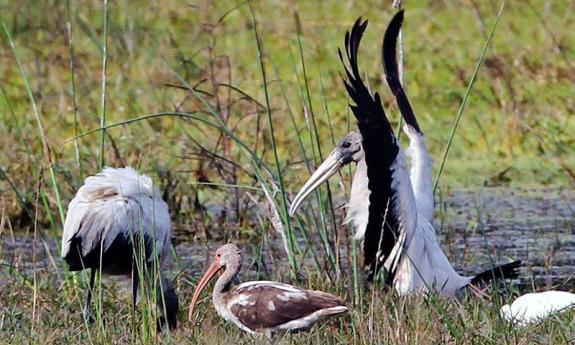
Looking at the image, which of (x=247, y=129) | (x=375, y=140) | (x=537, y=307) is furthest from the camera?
(x=247, y=129)

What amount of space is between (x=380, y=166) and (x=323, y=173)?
33cm

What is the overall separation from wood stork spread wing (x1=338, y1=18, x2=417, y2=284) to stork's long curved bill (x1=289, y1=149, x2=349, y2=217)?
23 centimetres

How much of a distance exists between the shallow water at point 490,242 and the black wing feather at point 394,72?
62 cm

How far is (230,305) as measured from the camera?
15.3ft

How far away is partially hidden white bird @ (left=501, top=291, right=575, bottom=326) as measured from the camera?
4473mm

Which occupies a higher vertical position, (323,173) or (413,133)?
(413,133)

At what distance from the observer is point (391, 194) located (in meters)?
4.86

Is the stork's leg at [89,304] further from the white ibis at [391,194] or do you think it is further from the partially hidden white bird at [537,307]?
the partially hidden white bird at [537,307]

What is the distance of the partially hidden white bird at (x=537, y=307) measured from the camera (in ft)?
14.7

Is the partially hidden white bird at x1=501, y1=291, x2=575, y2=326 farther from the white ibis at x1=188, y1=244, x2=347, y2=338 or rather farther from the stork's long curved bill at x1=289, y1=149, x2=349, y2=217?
the stork's long curved bill at x1=289, y1=149, x2=349, y2=217

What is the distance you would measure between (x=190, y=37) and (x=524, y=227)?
156 inches

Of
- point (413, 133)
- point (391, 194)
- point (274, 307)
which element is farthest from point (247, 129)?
point (274, 307)

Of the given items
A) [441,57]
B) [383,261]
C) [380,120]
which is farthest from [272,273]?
[441,57]

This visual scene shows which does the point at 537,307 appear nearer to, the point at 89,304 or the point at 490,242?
the point at 89,304
